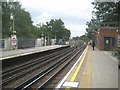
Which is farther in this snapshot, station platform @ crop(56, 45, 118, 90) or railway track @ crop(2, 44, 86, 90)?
railway track @ crop(2, 44, 86, 90)

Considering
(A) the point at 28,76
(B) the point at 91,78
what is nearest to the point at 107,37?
(A) the point at 28,76

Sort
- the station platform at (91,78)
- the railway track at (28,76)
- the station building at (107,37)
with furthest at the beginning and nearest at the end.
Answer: the station building at (107,37)
the railway track at (28,76)
the station platform at (91,78)

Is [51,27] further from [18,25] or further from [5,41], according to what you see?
[5,41]

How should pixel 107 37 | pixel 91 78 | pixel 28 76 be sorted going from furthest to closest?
pixel 107 37, pixel 28 76, pixel 91 78

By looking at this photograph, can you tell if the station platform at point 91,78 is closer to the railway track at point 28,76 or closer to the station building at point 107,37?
the railway track at point 28,76

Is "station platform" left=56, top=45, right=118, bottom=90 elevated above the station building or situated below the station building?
below

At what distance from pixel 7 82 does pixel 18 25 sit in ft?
316

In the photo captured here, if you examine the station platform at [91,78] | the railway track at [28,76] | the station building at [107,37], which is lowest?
the railway track at [28,76]

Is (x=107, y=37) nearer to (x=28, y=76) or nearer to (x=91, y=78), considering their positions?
(x=28, y=76)

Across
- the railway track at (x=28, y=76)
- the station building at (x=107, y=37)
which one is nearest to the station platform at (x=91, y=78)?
the railway track at (x=28, y=76)

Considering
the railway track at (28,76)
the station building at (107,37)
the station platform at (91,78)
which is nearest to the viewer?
the station platform at (91,78)

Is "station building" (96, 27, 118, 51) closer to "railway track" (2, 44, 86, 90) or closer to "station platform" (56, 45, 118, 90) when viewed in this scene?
"railway track" (2, 44, 86, 90)

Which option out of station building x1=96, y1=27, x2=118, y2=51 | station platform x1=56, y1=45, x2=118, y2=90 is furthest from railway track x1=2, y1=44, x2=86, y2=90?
station building x1=96, y1=27, x2=118, y2=51

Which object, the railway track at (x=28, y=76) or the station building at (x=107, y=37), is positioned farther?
the station building at (x=107, y=37)
